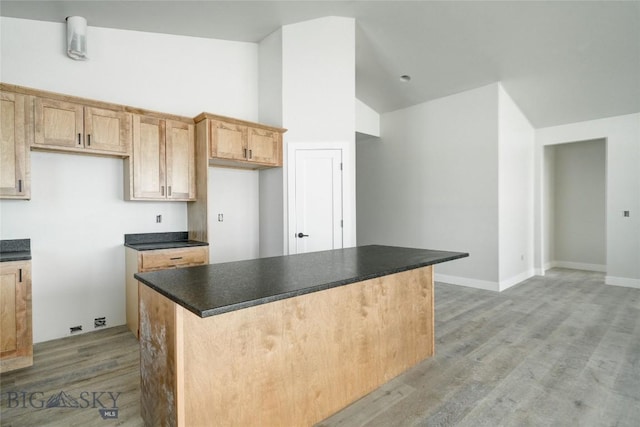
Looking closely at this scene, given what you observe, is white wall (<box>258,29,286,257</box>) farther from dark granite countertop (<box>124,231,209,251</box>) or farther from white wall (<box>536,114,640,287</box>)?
white wall (<box>536,114,640,287</box>)

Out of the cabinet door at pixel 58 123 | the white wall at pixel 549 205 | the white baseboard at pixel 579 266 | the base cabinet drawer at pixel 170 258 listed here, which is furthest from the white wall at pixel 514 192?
the cabinet door at pixel 58 123

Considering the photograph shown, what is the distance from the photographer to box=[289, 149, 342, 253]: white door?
4188mm

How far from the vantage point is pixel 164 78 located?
12.7ft

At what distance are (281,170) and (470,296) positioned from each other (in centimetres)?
325

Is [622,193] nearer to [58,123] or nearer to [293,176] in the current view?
[293,176]

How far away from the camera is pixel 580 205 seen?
6914 millimetres

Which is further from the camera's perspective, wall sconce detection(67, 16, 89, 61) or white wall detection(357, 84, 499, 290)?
white wall detection(357, 84, 499, 290)

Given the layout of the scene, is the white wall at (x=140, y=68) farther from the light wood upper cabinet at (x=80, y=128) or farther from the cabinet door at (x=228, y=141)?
the cabinet door at (x=228, y=141)

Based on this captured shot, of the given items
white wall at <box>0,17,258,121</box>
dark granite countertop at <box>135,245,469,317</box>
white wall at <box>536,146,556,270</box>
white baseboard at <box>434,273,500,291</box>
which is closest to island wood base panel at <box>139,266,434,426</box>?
dark granite countertop at <box>135,245,469,317</box>

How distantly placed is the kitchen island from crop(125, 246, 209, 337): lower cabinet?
1.47 meters

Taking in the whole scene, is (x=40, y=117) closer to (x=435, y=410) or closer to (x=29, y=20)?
(x=29, y=20)

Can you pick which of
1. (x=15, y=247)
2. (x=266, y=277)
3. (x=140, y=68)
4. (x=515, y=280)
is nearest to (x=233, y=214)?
(x=140, y=68)

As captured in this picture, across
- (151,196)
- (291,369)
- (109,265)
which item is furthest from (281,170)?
(291,369)

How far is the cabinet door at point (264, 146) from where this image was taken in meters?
3.94
